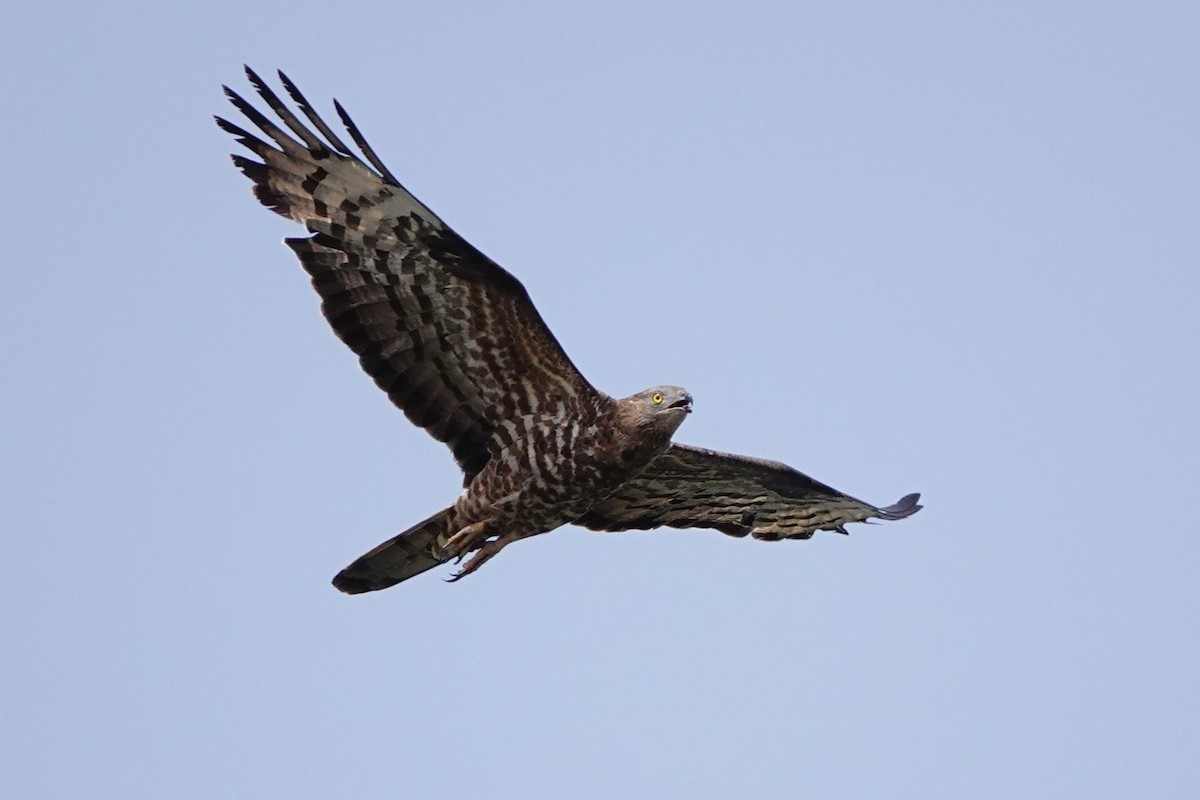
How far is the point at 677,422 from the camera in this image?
→ 1427 centimetres

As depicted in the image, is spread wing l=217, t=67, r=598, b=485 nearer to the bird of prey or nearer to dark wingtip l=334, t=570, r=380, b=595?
the bird of prey

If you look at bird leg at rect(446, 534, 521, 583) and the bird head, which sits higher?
the bird head

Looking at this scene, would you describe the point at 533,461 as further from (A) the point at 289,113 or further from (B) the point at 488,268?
(A) the point at 289,113

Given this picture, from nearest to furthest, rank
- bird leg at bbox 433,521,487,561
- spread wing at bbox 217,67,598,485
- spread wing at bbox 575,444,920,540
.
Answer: spread wing at bbox 217,67,598,485 < bird leg at bbox 433,521,487,561 < spread wing at bbox 575,444,920,540

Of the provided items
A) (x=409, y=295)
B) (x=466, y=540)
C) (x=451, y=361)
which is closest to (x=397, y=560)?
(x=466, y=540)

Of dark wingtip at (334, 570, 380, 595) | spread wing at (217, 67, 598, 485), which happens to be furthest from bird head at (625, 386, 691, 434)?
dark wingtip at (334, 570, 380, 595)

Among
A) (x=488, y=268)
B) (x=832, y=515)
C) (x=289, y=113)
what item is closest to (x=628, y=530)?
(x=832, y=515)

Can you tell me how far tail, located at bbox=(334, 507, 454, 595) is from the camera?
14711 mm

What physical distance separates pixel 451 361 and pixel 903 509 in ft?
14.6

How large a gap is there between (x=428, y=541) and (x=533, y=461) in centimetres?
100

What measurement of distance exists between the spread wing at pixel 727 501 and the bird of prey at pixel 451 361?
11.8 inches

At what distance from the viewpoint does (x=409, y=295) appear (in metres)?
14.3

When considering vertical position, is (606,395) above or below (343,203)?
below

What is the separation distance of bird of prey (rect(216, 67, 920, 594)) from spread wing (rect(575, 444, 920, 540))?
0.98 feet
